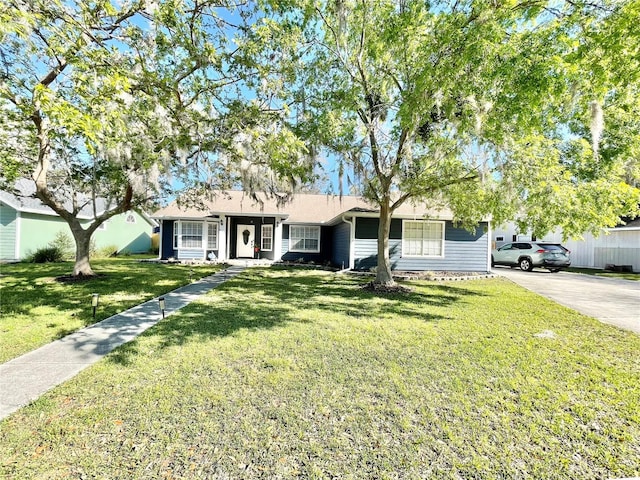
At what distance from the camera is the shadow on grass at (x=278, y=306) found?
5090 millimetres

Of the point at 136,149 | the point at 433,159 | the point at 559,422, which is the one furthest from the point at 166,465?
the point at 433,159

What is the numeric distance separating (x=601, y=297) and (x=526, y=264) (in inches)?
308

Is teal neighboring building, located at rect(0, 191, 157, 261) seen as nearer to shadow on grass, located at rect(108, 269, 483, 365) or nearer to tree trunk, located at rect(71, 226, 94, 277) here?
tree trunk, located at rect(71, 226, 94, 277)

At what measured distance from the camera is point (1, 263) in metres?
13.4

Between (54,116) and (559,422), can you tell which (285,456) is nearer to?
(559,422)

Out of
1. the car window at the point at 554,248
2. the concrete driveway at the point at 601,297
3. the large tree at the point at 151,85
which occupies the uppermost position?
the large tree at the point at 151,85

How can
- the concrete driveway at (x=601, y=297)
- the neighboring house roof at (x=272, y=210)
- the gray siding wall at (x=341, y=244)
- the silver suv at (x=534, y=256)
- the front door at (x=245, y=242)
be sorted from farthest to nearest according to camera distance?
the front door at (x=245, y=242), the neighboring house roof at (x=272, y=210), the silver suv at (x=534, y=256), the gray siding wall at (x=341, y=244), the concrete driveway at (x=601, y=297)

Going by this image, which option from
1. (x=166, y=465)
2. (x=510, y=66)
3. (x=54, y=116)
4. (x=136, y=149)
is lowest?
(x=166, y=465)

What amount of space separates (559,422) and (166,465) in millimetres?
3223

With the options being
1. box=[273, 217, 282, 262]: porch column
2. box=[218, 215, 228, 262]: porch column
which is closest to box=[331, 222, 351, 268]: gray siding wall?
box=[273, 217, 282, 262]: porch column

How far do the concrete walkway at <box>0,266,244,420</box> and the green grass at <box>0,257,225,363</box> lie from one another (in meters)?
0.26

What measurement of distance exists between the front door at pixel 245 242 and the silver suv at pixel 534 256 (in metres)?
13.6

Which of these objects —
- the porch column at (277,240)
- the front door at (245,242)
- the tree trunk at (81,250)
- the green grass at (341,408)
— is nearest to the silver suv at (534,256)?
the green grass at (341,408)

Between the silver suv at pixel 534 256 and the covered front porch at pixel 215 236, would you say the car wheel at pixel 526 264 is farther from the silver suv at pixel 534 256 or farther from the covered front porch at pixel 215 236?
the covered front porch at pixel 215 236
